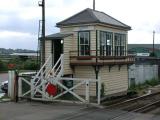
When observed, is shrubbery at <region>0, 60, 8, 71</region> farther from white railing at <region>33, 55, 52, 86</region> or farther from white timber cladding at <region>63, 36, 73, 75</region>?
white railing at <region>33, 55, 52, 86</region>

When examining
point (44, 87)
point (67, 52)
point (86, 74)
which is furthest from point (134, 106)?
point (67, 52)

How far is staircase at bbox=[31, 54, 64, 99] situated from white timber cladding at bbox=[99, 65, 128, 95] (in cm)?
306

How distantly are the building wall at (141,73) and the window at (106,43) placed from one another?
706 cm

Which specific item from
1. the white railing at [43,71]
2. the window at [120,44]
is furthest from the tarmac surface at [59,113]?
the window at [120,44]

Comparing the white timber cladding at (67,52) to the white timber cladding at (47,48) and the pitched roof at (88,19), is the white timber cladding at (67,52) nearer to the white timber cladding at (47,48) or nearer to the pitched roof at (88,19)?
the white timber cladding at (47,48)

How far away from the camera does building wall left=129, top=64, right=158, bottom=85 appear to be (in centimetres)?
3349

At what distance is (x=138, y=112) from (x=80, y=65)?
7.09 m

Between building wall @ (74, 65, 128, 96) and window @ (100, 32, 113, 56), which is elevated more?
window @ (100, 32, 113, 56)

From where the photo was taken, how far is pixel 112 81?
87.5ft

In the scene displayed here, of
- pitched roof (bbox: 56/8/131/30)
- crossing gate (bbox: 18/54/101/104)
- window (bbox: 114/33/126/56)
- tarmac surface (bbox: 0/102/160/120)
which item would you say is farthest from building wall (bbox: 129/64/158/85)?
tarmac surface (bbox: 0/102/160/120)

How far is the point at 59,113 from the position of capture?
16.5 metres

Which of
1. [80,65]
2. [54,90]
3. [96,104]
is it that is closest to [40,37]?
[80,65]

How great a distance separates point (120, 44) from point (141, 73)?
374 inches

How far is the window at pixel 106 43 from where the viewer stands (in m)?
25.1
